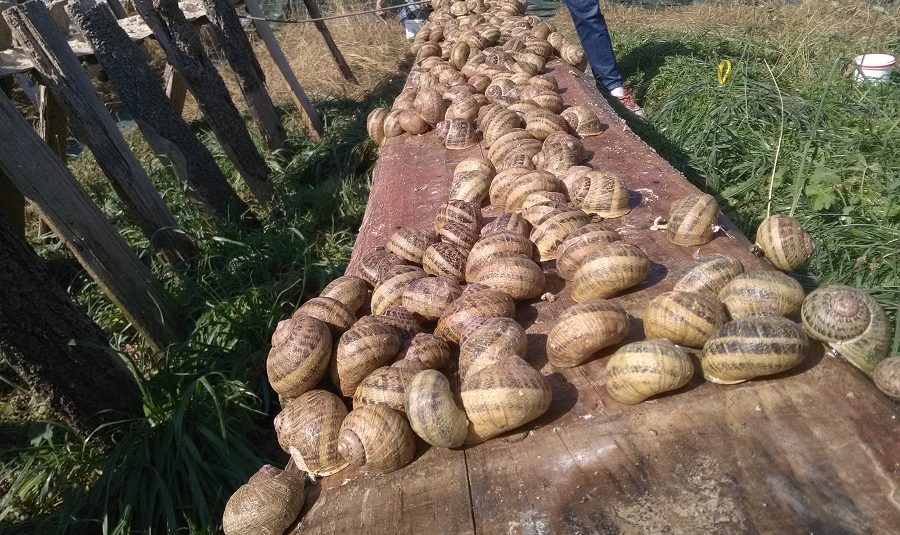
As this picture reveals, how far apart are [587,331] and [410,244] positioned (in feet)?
3.20

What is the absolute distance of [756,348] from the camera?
5.08 feet

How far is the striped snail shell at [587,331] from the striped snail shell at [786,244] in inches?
26.1

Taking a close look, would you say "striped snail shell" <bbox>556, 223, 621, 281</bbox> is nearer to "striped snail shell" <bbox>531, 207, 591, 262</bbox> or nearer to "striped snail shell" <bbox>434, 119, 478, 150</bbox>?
"striped snail shell" <bbox>531, 207, 591, 262</bbox>

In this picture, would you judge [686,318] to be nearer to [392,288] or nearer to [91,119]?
[392,288]

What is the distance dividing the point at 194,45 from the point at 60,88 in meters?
1.54

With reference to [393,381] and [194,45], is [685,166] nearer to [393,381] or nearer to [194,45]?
[393,381]

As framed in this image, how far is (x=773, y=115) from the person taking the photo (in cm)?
470

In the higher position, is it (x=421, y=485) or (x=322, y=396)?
(x=322, y=396)

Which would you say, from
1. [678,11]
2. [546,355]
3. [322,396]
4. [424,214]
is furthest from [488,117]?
[678,11]

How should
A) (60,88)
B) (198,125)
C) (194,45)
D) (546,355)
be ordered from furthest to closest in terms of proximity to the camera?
(198,125) → (194,45) → (60,88) → (546,355)

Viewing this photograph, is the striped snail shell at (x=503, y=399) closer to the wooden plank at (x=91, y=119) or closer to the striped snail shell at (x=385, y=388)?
the striped snail shell at (x=385, y=388)

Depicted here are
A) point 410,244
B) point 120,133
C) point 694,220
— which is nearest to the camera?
point 694,220

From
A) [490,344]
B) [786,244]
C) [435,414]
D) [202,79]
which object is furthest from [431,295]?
[202,79]

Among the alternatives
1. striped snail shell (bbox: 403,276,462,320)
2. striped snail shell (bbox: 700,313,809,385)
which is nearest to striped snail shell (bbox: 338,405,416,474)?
striped snail shell (bbox: 403,276,462,320)
